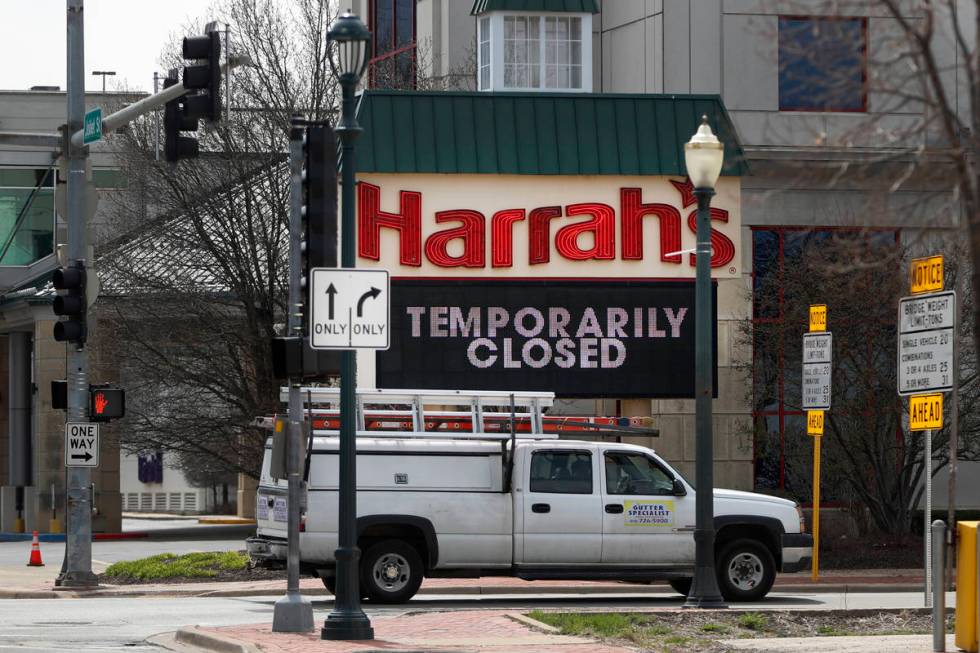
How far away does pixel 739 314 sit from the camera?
26.9 meters

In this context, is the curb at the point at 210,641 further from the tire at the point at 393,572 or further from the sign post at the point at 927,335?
the sign post at the point at 927,335

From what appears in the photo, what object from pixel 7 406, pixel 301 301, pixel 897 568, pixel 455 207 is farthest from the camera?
pixel 7 406

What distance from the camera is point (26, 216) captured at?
44500 mm

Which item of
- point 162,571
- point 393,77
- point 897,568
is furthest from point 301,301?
point 393,77

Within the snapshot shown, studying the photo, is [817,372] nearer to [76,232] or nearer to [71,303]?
[71,303]

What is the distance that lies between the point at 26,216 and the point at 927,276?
32875 millimetres

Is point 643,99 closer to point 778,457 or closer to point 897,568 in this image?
point 778,457

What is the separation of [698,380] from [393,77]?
22408 millimetres

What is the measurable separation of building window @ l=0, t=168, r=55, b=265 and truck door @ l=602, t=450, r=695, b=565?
2804 cm

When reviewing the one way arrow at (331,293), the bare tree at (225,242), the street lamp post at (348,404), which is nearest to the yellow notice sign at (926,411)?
the street lamp post at (348,404)

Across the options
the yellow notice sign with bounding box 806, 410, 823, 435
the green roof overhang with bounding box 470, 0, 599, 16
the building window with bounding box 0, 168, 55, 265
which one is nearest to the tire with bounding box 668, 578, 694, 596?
the yellow notice sign with bounding box 806, 410, 823, 435

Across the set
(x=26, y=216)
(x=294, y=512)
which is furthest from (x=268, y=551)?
(x=26, y=216)

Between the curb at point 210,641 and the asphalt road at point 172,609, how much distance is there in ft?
1.25

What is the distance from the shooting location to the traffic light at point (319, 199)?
1512cm
